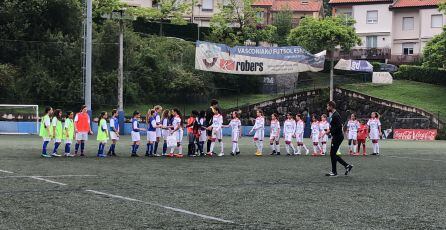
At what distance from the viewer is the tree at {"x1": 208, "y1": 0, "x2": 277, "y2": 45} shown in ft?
210

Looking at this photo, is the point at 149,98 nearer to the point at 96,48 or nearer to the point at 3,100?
the point at 96,48

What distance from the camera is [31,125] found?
4300 centimetres

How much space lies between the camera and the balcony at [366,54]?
234 feet

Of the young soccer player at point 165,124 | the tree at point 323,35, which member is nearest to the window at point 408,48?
the tree at point 323,35

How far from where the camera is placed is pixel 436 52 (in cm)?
5494

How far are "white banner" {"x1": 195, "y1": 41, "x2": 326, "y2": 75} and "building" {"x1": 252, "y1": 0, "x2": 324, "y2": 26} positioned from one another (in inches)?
1505

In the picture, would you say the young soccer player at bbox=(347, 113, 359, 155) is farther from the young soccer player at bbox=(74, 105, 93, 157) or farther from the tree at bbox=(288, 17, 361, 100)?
the tree at bbox=(288, 17, 361, 100)

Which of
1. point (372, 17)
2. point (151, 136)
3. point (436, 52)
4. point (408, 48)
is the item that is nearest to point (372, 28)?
point (372, 17)

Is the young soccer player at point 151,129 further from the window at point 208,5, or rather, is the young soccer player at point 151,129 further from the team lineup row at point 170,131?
the window at point 208,5

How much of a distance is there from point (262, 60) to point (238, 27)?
17994mm

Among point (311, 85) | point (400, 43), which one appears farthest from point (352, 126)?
point (400, 43)

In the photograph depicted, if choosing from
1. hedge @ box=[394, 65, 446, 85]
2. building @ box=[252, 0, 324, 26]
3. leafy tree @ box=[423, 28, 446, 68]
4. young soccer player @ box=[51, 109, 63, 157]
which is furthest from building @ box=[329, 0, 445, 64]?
young soccer player @ box=[51, 109, 63, 157]

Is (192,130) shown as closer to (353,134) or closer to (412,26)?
(353,134)

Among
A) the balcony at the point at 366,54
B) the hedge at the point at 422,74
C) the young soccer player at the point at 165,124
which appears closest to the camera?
the young soccer player at the point at 165,124
